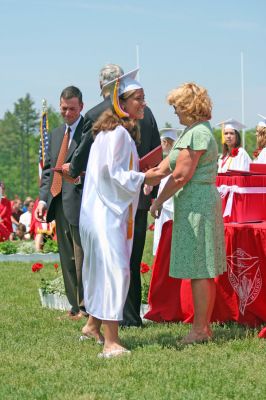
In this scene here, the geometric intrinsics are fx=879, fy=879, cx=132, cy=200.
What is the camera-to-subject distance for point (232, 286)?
730cm

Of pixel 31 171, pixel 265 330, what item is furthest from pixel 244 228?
pixel 31 171

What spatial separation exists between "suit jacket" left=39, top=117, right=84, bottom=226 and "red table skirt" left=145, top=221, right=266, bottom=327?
32.1 inches

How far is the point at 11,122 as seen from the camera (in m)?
117

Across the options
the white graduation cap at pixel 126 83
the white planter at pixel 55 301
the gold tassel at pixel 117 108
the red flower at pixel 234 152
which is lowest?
the white planter at pixel 55 301

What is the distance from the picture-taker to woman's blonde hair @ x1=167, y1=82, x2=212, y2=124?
20.5 ft

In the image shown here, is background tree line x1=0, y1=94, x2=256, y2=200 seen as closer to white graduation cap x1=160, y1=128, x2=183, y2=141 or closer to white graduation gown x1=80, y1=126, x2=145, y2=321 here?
white graduation cap x1=160, y1=128, x2=183, y2=141

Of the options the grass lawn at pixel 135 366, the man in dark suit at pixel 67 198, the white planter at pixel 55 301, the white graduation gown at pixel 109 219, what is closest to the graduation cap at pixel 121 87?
the white graduation gown at pixel 109 219

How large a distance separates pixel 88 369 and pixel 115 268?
2.32 ft

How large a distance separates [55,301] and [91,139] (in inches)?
104

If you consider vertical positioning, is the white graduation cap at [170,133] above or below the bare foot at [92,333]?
above

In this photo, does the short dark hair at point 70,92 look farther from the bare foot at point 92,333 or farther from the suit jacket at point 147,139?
the bare foot at point 92,333

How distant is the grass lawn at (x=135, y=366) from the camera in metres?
4.97

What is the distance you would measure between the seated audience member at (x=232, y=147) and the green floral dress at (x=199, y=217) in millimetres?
4353

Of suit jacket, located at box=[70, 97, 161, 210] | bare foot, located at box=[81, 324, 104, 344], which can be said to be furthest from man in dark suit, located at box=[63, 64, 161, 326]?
bare foot, located at box=[81, 324, 104, 344]
